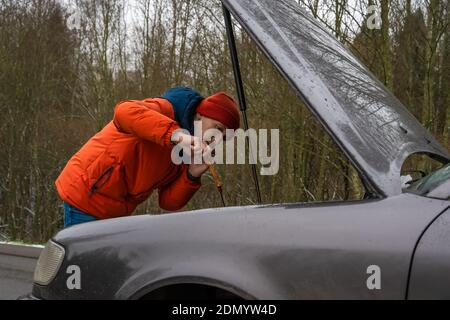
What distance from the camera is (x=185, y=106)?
8.71 ft

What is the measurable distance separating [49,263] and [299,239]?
1027 mm

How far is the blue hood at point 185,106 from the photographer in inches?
104

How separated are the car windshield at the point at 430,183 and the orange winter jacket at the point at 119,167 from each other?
3.81 ft

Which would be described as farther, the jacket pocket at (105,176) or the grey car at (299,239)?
the jacket pocket at (105,176)

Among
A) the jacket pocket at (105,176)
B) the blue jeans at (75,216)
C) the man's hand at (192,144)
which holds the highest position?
the man's hand at (192,144)

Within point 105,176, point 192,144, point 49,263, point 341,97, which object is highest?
point 341,97

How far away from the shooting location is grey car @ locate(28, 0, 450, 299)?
146 centimetres

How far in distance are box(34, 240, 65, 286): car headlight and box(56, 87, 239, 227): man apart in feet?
1.68

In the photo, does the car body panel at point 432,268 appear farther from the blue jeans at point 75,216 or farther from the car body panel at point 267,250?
the blue jeans at point 75,216

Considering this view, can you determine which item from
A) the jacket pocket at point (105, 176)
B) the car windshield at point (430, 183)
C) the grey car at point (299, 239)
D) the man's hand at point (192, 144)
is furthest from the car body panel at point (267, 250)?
the jacket pocket at point (105, 176)

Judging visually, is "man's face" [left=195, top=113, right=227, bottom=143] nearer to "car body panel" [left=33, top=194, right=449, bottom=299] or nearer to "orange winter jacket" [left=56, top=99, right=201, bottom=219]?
"orange winter jacket" [left=56, top=99, right=201, bottom=219]

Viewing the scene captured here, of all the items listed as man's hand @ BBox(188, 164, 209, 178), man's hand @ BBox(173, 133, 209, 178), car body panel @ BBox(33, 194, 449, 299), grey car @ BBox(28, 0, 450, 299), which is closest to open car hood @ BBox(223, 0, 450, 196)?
grey car @ BBox(28, 0, 450, 299)

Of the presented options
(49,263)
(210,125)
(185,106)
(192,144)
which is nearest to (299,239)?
(192,144)

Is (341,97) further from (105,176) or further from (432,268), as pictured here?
(105,176)
